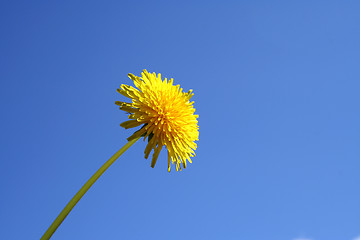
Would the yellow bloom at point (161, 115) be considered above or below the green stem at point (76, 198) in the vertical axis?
above

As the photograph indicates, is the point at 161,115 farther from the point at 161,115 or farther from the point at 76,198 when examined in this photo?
the point at 76,198

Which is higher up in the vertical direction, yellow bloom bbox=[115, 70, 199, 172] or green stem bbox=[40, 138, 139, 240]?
yellow bloom bbox=[115, 70, 199, 172]

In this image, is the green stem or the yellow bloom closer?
the green stem

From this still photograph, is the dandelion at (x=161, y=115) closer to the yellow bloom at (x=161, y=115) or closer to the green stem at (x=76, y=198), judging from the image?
the yellow bloom at (x=161, y=115)

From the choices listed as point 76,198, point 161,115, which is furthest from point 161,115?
point 76,198

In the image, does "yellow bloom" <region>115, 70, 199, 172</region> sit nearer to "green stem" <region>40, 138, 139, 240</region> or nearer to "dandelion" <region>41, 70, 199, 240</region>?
"dandelion" <region>41, 70, 199, 240</region>

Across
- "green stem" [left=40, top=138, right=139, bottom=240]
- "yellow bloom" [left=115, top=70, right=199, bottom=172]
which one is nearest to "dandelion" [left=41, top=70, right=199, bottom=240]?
"yellow bloom" [left=115, top=70, right=199, bottom=172]

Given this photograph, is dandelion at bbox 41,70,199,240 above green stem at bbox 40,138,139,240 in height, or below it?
above

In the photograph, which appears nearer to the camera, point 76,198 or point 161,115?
point 76,198

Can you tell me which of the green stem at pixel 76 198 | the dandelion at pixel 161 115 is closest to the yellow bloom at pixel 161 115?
the dandelion at pixel 161 115
